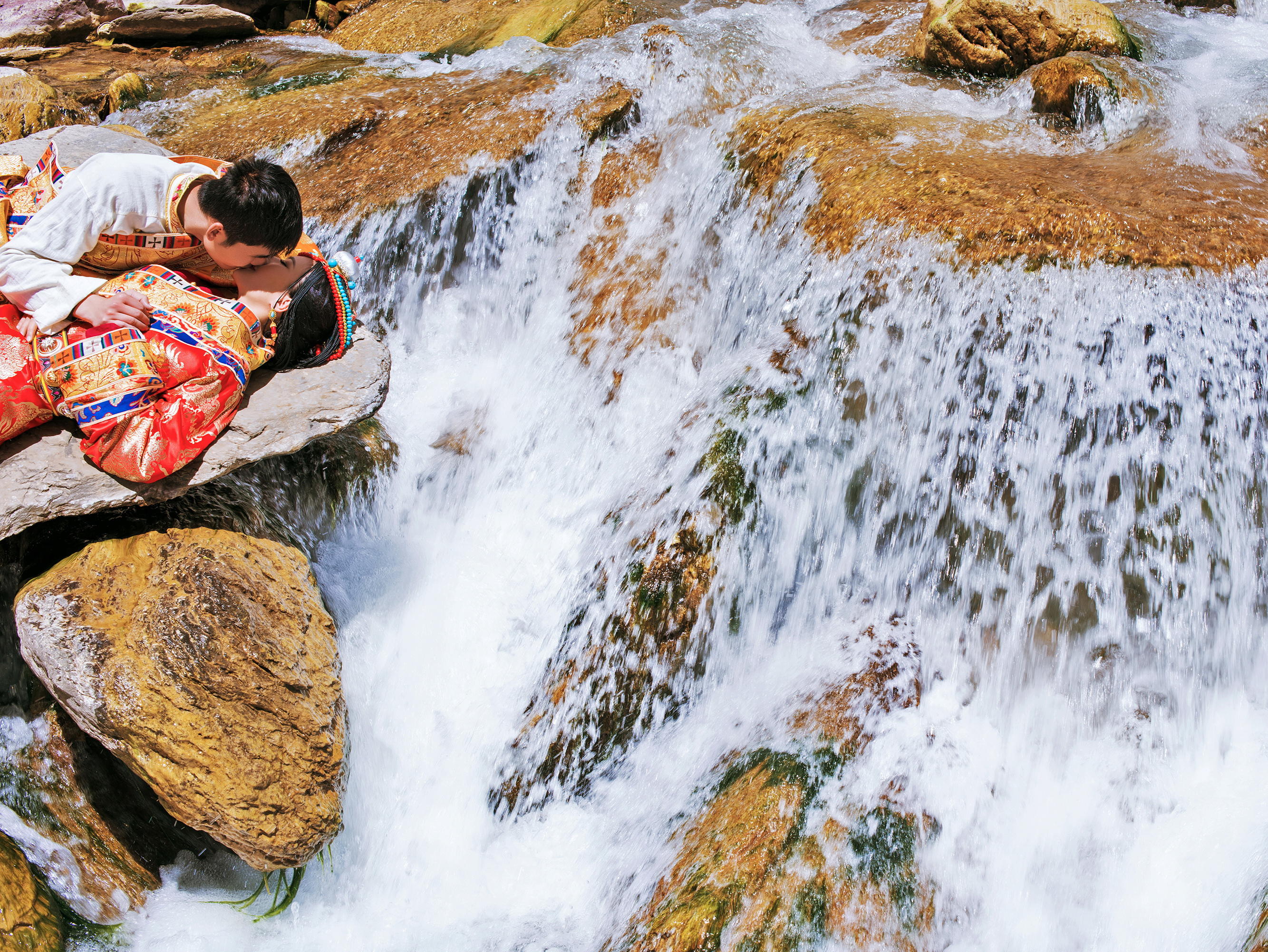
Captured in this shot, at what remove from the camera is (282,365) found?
133 inches

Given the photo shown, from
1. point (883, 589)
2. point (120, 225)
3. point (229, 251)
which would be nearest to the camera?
point (120, 225)

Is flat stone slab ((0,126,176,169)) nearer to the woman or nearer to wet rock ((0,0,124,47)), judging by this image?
the woman

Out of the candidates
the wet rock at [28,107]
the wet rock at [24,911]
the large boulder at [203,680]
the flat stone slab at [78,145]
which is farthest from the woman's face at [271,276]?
the wet rock at [28,107]

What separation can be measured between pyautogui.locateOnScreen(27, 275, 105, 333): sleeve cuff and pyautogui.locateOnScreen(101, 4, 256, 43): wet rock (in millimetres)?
6548

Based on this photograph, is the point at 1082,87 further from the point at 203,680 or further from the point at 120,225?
the point at 203,680

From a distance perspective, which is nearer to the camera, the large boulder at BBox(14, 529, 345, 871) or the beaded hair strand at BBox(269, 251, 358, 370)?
the large boulder at BBox(14, 529, 345, 871)

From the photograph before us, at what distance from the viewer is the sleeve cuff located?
9.03 ft

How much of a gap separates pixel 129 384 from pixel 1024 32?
19.9 feet

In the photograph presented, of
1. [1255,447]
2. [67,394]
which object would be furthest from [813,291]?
[67,394]

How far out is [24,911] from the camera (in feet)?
8.59

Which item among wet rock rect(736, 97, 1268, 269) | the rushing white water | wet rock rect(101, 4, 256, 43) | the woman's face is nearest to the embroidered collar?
the woman's face

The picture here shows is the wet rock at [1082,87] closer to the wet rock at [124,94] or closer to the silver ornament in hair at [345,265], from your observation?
the silver ornament in hair at [345,265]

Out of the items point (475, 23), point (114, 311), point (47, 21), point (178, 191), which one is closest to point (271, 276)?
point (178, 191)

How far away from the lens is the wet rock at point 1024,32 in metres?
5.72
